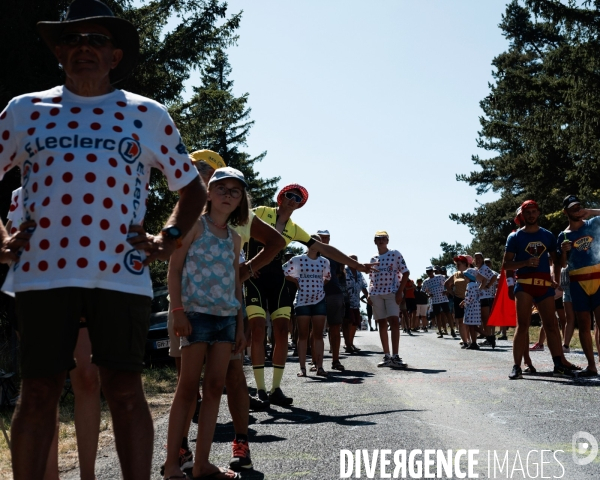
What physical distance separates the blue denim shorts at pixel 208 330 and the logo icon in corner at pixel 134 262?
5.20 feet

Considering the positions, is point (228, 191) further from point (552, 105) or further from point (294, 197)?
point (552, 105)

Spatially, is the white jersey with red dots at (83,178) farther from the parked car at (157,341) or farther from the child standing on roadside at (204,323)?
the parked car at (157,341)

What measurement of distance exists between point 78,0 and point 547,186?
3164cm

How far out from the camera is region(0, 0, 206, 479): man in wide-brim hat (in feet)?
11.4

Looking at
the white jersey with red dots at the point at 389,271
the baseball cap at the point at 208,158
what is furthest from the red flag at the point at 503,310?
the baseball cap at the point at 208,158

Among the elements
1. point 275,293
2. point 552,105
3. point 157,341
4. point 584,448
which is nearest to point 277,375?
point 275,293

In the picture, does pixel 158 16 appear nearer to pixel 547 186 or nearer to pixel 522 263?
pixel 522 263

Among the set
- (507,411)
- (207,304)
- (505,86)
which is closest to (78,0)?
(207,304)

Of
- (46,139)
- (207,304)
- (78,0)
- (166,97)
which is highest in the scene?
(166,97)

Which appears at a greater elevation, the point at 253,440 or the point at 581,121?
the point at 581,121

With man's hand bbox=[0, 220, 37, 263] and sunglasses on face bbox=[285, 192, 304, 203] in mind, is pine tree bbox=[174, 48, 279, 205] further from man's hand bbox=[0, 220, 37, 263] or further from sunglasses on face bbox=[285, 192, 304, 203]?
man's hand bbox=[0, 220, 37, 263]

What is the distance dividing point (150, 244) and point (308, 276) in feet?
30.3

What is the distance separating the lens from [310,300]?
1259 cm

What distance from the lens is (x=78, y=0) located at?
3916 millimetres
